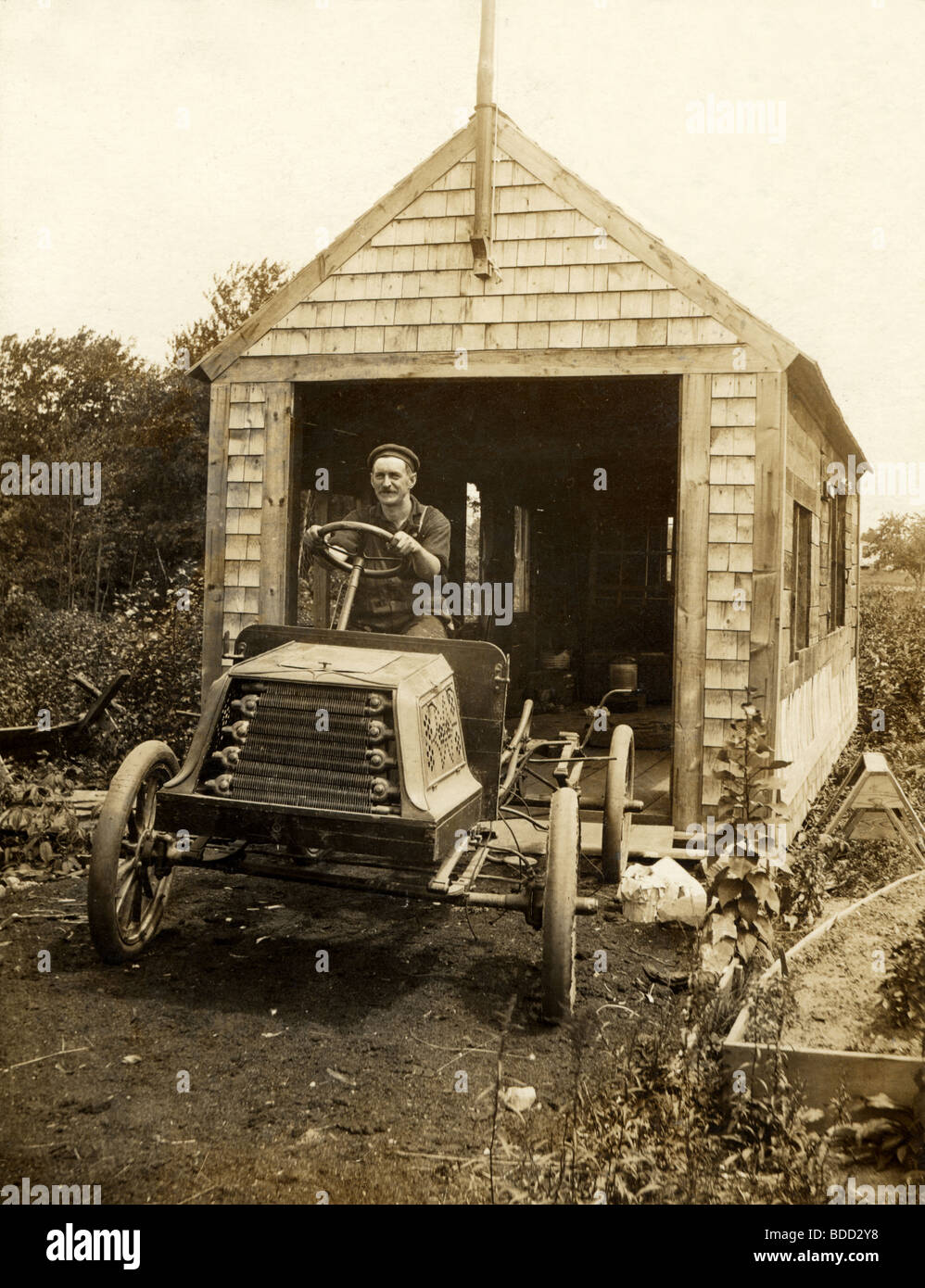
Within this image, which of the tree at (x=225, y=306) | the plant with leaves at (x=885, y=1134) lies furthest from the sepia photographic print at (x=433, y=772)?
the tree at (x=225, y=306)

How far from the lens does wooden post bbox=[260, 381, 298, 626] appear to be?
21.7 feet

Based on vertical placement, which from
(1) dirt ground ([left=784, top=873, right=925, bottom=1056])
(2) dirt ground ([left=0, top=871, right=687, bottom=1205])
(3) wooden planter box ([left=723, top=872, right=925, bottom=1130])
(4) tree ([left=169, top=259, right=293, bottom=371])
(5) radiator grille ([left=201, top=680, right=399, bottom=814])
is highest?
(4) tree ([left=169, top=259, right=293, bottom=371])

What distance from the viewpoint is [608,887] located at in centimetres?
572

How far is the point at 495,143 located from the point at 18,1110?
19.4ft

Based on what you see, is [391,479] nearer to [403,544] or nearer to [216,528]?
[403,544]

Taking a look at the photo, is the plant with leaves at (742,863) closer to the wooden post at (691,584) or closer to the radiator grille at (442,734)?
the radiator grille at (442,734)

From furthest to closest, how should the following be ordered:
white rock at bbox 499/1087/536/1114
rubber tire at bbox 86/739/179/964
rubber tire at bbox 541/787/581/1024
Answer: rubber tire at bbox 86/739/179/964
rubber tire at bbox 541/787/581/1024
white rock at bbox 499/1087/536/1114

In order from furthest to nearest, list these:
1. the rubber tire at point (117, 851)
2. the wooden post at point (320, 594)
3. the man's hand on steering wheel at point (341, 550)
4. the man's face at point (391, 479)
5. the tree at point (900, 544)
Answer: the wooden post at point (320, 594) → the man's face at point (391, 479) → the tree at point (900, 544) → the man's hand on steering wheel at point (341, 550) → the rubber tire at point (117, 851)

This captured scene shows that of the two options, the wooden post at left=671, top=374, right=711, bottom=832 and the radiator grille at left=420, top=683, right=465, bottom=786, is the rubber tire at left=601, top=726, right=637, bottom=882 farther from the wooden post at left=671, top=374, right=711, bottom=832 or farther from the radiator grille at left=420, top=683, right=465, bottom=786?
the radiator grille at left=420, top=683, right=465, bottom=786

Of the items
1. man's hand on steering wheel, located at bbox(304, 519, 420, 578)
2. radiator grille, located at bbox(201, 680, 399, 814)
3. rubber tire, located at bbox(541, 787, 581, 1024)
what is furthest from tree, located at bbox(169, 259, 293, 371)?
rubber tire, located at bbox(541, 787, 581, 1024)

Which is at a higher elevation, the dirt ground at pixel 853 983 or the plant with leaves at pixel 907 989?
the plant with leaves at pixel 907 989

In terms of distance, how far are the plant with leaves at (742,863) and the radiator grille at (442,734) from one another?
118cm

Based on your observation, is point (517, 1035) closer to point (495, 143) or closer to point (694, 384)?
point (694, 384)

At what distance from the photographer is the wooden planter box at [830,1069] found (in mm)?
2916
